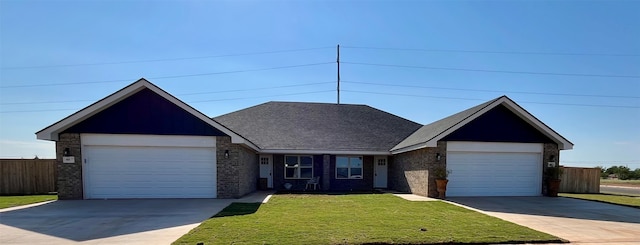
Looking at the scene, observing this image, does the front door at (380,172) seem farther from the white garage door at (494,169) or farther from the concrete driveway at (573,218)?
the concrete driveway at (573,218)

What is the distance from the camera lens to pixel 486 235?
671cm

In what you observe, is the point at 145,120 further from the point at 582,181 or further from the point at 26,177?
the point at 582,181

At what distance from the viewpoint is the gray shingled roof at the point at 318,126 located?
1753cm

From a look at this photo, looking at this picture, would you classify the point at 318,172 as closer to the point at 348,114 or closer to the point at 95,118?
the point at 348,114

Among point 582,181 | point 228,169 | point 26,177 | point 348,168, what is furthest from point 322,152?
point 582,181

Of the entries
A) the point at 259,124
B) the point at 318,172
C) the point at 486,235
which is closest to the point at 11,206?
the point at 259,124

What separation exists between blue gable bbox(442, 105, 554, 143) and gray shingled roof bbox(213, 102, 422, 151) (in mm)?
4746

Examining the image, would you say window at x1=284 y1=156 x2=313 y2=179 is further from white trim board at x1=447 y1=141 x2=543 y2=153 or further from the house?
white trim board at x1=447 y1=141 x2=543 y2=153

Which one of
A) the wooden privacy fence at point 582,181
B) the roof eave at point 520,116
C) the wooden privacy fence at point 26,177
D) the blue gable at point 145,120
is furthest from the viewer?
the wooden privacy fence at point 582,181

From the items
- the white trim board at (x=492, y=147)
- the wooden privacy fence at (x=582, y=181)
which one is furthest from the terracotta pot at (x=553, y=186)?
the wooden privacy fence at (x=582, y=181)

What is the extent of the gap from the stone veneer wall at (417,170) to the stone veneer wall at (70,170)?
46.2ft

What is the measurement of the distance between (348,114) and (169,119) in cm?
1215

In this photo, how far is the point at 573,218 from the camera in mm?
9094

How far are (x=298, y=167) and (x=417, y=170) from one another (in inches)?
264
